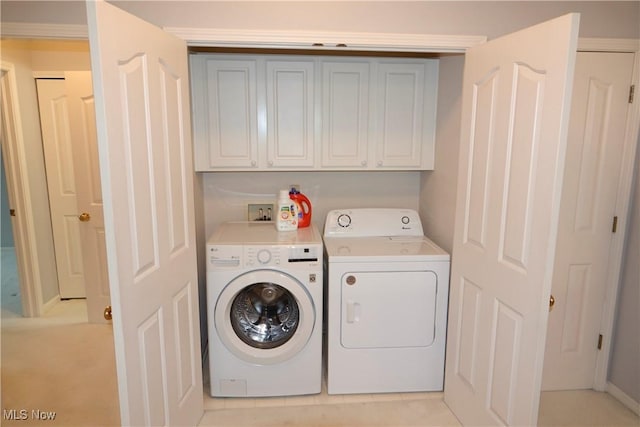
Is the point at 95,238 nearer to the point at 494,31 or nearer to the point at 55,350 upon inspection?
the point at 55,350

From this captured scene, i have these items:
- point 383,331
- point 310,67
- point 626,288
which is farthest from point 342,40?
point 626,288

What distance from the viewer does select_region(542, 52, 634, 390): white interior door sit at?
210cm

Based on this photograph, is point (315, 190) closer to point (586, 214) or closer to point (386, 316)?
point (386, 316)

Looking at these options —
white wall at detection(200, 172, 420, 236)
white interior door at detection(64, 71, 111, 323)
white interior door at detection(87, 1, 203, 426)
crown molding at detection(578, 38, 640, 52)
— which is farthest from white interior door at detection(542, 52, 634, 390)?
white interior door at detection(64, 71, 111, 323)

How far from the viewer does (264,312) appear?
2352 millimetres

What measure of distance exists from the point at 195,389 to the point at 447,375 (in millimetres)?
1409

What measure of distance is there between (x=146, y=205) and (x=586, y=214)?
2304mm

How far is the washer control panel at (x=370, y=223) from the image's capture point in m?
2.66

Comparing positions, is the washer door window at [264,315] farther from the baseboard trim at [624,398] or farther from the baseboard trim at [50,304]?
the baseboard trim at [50,304]

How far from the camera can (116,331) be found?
1.34m

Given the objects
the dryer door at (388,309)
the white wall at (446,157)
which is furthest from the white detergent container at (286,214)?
the white wall at (446,157)

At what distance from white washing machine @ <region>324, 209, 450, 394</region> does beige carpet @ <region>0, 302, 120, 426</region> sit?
1.36 metres

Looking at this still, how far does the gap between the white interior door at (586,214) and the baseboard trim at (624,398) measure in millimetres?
100
